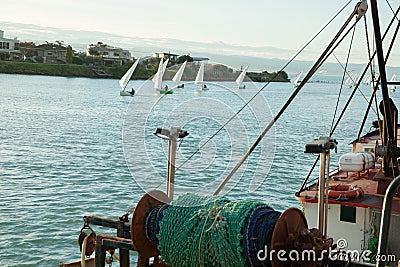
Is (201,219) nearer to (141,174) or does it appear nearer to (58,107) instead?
(141,174)

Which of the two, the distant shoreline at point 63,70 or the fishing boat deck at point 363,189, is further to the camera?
the distant shoreline at point 63,70

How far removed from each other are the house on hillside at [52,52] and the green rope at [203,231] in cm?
13495

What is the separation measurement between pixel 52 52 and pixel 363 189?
133573 millimetres

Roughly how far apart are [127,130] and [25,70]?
12400 cm

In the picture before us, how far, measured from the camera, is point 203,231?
3957mm

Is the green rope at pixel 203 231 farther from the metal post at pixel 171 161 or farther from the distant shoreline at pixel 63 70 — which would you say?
the distant shoreline at pixel 63 70

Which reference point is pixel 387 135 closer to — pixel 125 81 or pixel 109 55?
pixel 125 81

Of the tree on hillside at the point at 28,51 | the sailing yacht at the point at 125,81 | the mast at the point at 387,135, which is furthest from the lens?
the tree on hillside at the point at 28,51

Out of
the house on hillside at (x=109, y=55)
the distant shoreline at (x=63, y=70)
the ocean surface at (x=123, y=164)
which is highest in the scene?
the house on hillside at (x=109, y=55)

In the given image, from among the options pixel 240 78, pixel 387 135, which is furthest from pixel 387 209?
pixel 387 135

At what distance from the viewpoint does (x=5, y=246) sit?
13258mm

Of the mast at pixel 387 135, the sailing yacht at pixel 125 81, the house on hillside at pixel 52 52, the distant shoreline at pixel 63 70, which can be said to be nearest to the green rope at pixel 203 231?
the mast at pixel 387 135

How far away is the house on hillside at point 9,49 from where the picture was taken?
129875mm

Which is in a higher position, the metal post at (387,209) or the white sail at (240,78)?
the white sail at (240,78)
